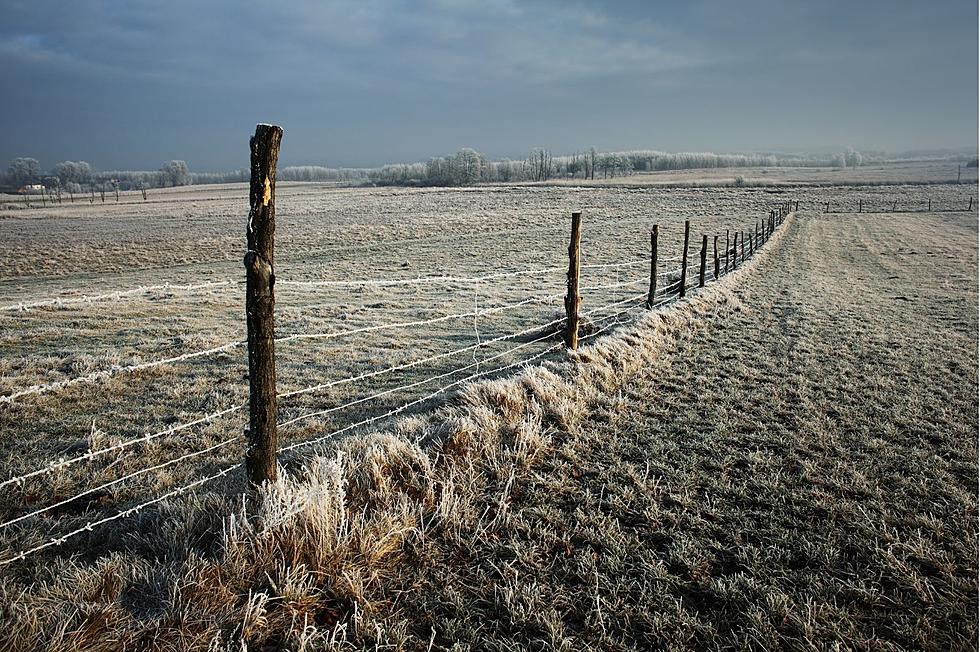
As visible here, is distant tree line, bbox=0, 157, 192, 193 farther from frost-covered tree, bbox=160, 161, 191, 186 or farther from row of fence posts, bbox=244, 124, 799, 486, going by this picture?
row of fence posts, bbox=244, 124, 799, 486

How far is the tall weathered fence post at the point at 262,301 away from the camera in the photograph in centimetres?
318

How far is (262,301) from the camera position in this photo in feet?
10.8

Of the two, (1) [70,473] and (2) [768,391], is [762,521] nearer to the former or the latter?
(2) [768,391]

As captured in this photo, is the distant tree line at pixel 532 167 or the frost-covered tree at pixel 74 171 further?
the frost-covered tree at pixel 74 171

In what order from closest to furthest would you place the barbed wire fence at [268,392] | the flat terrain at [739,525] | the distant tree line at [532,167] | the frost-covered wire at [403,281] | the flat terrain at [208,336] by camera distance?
1. the flat terrain at [739,525]
2. the barbed wire fence at [268,392]
3. the flat terrain at [208,336]
4. the frost-covered wire at [403,281]
5. the distant tree line at [532,167]

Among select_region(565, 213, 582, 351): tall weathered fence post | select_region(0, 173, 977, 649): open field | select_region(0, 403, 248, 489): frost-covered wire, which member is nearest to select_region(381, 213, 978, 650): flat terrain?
select_region(0, 173, 977, 649): open field

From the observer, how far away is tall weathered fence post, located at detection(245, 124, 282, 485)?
3.18 meters

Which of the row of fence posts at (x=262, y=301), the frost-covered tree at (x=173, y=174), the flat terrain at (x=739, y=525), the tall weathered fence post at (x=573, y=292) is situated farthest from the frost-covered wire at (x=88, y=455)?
the frost-covered tree at (x=173, y=174)

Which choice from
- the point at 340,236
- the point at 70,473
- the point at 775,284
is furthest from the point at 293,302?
the point at 340,236

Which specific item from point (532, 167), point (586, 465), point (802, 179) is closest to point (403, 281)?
point (586, 465)

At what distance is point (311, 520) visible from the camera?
3182 millimetres

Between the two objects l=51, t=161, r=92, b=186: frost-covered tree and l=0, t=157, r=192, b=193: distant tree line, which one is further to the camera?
l=51, t=161, r=92, b=186: frost-covered tree

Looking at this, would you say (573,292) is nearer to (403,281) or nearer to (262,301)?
(403,281)

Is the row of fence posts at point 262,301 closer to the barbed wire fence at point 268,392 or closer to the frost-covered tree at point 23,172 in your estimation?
the barbed wire fence at point 268,392
